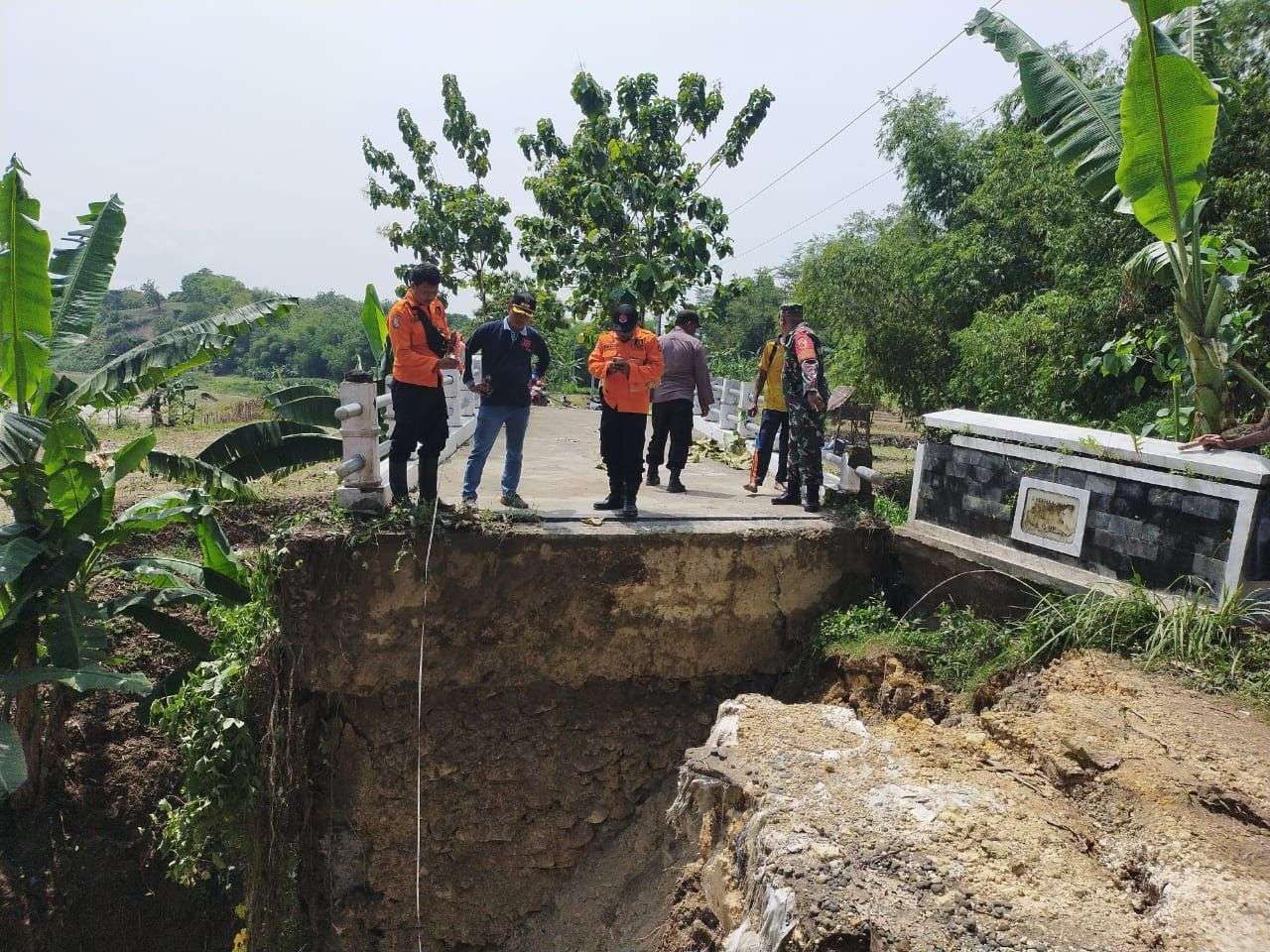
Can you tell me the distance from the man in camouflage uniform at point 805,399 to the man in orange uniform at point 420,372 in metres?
2.57

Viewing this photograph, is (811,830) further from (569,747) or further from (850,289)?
(850,289)

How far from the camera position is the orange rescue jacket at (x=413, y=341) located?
5133 millimetres

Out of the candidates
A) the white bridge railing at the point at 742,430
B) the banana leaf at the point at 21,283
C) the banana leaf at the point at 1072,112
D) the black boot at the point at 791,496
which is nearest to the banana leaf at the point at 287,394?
the banana leaf at the point at 21,283

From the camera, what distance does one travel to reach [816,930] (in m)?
2.75

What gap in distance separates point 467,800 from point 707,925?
8.64 feet

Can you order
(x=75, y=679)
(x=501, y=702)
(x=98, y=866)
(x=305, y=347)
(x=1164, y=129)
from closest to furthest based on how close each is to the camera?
(x=1164, y=129), (x=75, y=679), (x=501, y=702), (x=98, y=866), (x=305, y=347)

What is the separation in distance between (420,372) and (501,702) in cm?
240

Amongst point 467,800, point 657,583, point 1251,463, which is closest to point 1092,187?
point 1251,463

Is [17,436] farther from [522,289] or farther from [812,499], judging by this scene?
[522,289]

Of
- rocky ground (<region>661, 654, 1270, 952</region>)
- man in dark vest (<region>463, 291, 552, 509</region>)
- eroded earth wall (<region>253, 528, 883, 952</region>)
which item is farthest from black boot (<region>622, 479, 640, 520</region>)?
rocky ground (<region>661, 654, 1270, 952</region>)

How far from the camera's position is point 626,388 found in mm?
5793

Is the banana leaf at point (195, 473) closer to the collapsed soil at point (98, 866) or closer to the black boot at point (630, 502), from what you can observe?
the collapsed soil at point (98, 866)

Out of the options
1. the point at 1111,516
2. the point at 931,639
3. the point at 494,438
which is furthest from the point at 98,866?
the point at 1111,516

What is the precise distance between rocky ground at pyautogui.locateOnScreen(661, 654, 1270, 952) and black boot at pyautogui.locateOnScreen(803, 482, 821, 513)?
228 cm
